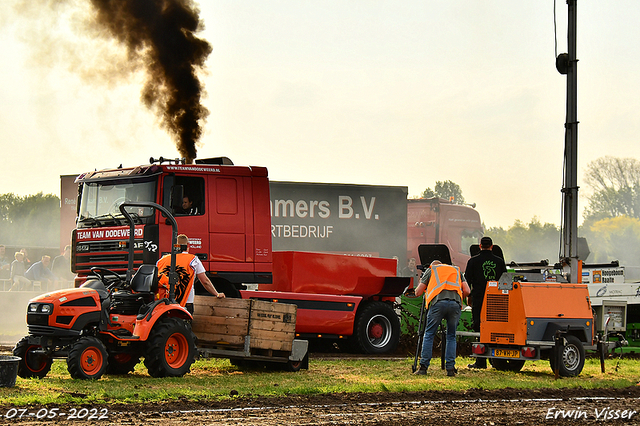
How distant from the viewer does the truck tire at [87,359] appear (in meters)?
10.3

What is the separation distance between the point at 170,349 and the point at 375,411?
3.60 metres

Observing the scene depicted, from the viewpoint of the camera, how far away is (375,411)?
8734 mm

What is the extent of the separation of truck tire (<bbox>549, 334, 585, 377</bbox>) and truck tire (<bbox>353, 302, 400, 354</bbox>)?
4.28 metres

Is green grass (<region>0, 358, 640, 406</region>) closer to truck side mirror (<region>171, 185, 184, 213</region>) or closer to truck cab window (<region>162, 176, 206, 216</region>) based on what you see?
truck cab window (<region>162, 176, 206, 216</region>)

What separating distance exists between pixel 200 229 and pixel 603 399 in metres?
7.21

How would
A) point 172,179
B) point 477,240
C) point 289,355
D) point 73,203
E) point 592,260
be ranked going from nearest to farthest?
point 289,355 → point 172,179 → point 73,203 → point 477,240 → point 592,260

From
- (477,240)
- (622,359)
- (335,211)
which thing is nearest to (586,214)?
(477,240)

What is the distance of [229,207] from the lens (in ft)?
48.0

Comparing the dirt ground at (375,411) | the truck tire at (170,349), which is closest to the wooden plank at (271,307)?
the truck tire at (170,349)

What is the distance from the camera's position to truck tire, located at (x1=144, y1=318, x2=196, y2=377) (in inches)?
429

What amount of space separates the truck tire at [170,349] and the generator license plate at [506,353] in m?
4.67

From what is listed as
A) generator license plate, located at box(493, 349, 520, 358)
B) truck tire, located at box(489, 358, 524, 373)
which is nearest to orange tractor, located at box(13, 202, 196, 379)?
generator license plate, located at box(493, 349, 520, 358)

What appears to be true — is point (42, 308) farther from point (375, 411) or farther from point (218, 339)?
point (375, 411)

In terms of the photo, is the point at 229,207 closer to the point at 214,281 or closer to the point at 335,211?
the point at 214,281
